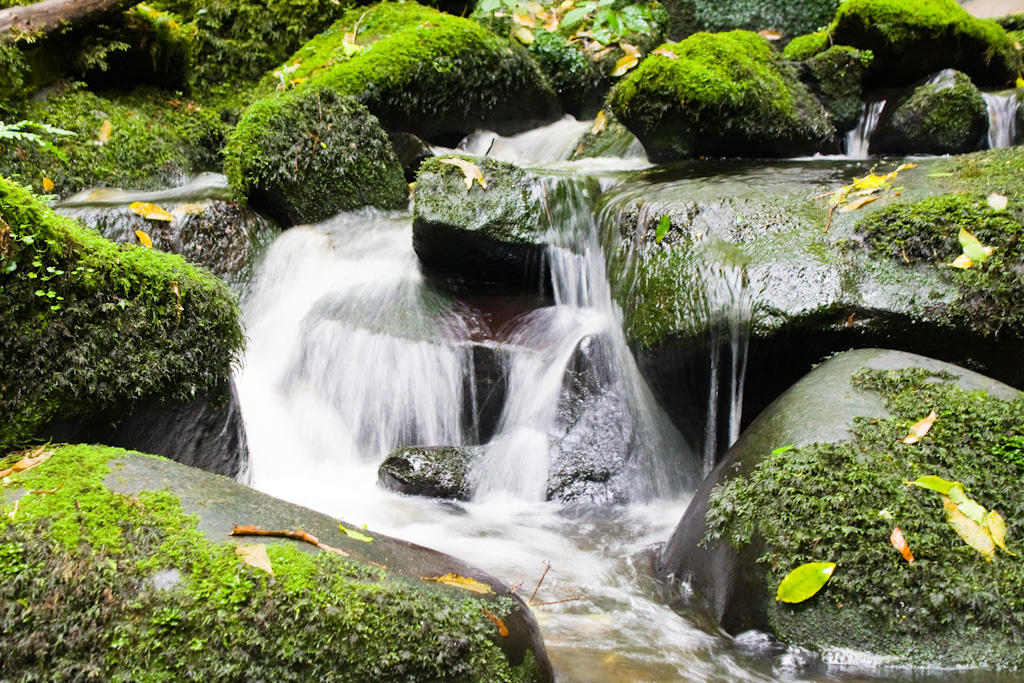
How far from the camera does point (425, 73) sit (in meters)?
7.91

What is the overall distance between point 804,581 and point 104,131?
24.4 feet

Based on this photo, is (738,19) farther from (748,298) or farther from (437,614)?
(437,614)

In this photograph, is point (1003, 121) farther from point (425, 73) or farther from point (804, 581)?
point (804, 581)

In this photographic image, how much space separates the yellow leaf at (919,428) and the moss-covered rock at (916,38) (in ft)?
19.5

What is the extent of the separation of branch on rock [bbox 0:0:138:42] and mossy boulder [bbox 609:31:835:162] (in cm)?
515

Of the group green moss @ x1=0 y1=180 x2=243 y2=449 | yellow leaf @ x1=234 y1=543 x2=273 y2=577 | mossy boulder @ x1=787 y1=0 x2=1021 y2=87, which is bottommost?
yellow leaf @ x1=234 y1=543 x2=273 y2=577

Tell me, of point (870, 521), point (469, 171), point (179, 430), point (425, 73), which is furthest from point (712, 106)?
point (179, 430)

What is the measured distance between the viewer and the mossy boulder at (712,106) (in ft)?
21.6

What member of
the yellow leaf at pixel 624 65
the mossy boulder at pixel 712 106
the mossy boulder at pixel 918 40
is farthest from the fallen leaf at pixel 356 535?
the yellow leaf at pixel 624 65

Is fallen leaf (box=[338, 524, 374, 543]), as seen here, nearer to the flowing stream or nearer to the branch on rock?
the flowing stream

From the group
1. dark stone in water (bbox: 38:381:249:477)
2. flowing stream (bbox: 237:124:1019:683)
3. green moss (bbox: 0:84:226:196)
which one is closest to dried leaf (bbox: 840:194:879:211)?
flowing stream (bbox: 237:124:1019:683)

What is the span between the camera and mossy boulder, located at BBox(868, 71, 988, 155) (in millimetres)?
7203

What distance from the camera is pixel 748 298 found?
4.24m

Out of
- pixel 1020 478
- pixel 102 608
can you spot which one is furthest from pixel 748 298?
pixel 102 608
